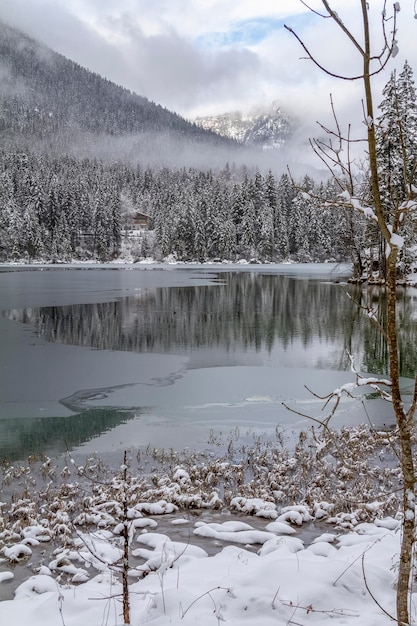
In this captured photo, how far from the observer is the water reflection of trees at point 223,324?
19.6 meters

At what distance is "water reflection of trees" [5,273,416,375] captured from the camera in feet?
64.4

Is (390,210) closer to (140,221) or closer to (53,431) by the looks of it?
(53,431)

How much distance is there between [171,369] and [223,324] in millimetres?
8769

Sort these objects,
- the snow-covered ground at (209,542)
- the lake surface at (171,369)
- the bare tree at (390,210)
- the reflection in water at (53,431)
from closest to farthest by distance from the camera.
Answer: the bare tree at (390,210)
the snow-covered ground at (209,542)
the reflection in water at (53,431)
the lake surface at (171,369)

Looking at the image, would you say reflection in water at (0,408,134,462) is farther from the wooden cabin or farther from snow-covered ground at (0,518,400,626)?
the wooden cabin

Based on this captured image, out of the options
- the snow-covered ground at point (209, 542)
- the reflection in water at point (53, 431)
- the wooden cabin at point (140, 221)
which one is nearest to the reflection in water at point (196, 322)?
the reflection in water at point (53, 431)

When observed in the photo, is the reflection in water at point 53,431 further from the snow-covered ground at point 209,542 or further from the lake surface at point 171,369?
the snow-covered ground at point 209,542

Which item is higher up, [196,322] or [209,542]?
[196,322]

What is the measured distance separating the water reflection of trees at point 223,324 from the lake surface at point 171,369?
6 cm

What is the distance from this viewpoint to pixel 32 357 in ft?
56.1

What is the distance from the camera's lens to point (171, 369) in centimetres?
1597

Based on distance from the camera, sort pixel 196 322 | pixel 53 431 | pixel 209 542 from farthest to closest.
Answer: pixel 196 322 → pixel 53 431 → pixel 209 542

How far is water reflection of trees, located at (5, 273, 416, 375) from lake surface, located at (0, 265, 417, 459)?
63 millimetres

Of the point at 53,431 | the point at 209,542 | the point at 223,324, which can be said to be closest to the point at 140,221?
the point at 223,324
